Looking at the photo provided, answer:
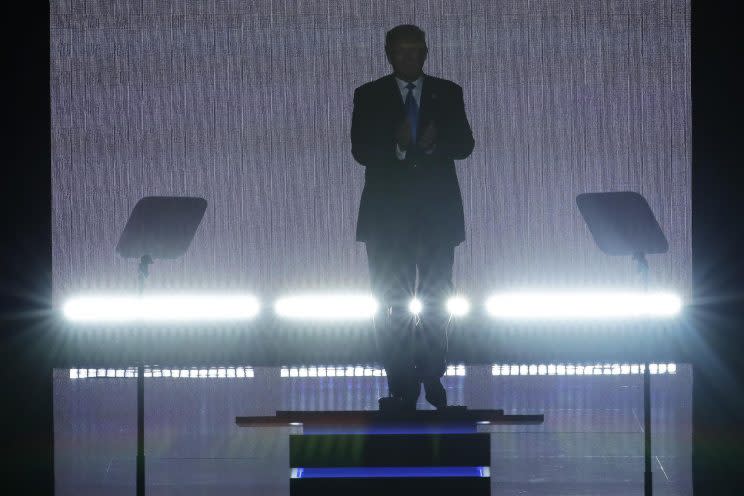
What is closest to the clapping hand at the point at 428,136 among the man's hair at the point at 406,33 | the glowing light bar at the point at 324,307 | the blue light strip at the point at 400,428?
the man's hair at the point at 406,33

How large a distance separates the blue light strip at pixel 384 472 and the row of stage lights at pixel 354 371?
3046mm

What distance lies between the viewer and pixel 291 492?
4203 mm

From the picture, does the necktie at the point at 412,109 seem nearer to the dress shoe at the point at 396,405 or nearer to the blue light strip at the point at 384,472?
the dress shoe at the point at 396,405

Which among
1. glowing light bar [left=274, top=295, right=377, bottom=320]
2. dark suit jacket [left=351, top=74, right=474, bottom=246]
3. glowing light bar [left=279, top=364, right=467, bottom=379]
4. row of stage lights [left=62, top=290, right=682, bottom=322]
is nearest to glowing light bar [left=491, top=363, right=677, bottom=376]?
glowing light bar [left=279, top=364, right=467, bottom=379]

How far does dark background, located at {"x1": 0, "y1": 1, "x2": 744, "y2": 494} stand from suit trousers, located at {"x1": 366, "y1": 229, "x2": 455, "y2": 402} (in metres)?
1.07

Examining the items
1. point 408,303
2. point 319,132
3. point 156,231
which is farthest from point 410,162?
point 319,132

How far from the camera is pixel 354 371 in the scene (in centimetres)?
748

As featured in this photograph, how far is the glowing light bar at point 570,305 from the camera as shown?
7031 millimetres

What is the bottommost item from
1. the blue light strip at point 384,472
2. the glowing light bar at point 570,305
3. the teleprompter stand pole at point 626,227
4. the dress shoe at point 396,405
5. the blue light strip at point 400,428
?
the blue light strip at point 384,472

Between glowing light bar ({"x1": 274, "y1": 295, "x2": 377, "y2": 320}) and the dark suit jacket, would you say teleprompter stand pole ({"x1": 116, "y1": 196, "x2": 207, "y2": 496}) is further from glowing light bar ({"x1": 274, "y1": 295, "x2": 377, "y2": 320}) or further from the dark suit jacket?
glowing light bar ({"x1": 274, "y1": 295, "x2": 377, "y2": 320})

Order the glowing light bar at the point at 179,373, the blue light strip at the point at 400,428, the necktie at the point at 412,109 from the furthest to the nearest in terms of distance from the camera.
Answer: the glowing light bar at the point at 179,373 < the necktie at the point at 412,109 < the blue light strip at the point at 400,428

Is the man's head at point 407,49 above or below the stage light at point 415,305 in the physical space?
above

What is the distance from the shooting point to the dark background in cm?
450

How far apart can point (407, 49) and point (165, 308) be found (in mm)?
3359
